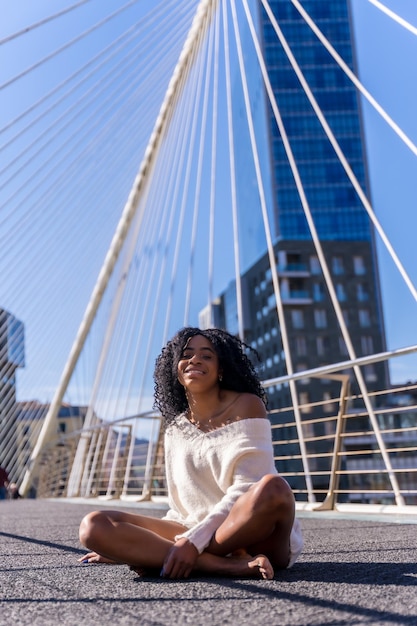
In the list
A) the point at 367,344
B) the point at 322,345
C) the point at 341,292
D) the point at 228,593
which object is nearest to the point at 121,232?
the point at 228,593

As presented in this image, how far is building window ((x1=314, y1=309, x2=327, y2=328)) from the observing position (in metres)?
48.7

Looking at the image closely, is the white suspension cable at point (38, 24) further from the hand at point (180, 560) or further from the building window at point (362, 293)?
the building window at point (362, 293)

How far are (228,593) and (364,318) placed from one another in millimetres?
48237

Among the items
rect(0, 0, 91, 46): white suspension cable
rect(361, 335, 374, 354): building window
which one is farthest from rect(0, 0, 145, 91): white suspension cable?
rect(361, 335, 374, 354): building window

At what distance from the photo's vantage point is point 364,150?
5606 centimetres

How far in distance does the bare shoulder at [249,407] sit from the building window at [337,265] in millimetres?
49676

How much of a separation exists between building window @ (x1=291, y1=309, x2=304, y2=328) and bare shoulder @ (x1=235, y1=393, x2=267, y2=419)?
46.9 meters

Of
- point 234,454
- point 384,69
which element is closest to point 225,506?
point 234,454

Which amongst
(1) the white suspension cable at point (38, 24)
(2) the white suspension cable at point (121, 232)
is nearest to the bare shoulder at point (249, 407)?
(1) the white suspension cable at point (38, 24)

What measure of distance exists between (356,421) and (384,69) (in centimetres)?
2572

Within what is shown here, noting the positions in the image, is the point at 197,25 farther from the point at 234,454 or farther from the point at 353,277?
the point at 353,277

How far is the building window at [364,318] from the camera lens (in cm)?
4845

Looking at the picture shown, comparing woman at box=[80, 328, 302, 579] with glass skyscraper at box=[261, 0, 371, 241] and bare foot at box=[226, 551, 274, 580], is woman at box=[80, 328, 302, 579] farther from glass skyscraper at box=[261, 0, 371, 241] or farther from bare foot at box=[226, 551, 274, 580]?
glass skyscraper at box=[261, 0, 371, 241]

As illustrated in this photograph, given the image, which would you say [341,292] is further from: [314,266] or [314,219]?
[314,219]
